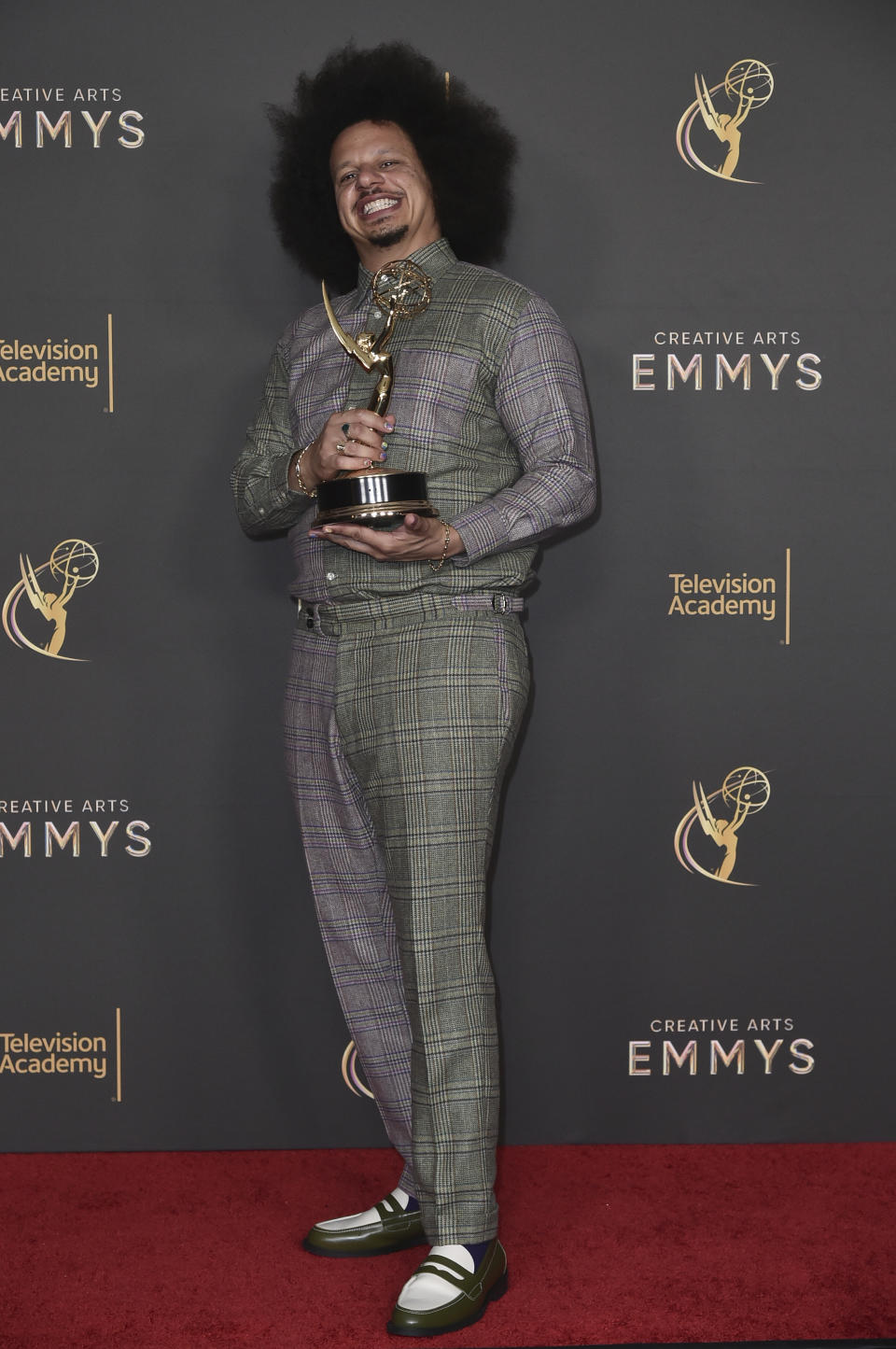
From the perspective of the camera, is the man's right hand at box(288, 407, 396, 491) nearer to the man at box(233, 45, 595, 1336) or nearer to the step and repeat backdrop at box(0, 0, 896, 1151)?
the man at box(233, 45, 595, 1336)

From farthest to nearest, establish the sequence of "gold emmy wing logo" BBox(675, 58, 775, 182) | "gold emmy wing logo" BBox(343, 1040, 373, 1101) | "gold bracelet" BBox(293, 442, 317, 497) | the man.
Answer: "gold emmy wing logo" BBox(343, 1040, 373, 1101) → "gold emmy wing logo" BBox(675, 58, 775, 182) → "gold bracelet" BBox(293, 442, 317, 497) → the man

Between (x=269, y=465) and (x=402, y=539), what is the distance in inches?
19.9

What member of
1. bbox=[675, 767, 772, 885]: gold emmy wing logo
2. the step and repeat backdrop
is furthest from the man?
bbox=[675, 767, 772, 885]: gold emmy wing logo

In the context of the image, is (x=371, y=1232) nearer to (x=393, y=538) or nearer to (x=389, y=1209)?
(x=389, y=1209)

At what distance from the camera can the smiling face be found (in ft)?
7.05

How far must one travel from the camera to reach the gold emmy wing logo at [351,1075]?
8.56ft

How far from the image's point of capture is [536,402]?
6.76 feet

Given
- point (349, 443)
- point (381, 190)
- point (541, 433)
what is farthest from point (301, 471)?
point (381, 190)

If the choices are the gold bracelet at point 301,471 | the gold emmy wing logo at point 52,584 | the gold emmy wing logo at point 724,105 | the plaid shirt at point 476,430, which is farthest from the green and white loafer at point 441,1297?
the gold emmy wing logo at point 724,105

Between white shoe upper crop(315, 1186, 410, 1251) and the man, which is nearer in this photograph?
the man

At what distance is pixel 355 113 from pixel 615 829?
1.53 m

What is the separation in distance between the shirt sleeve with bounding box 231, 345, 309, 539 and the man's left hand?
0.30 m

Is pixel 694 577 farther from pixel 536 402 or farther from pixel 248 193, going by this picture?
pixel 248 193

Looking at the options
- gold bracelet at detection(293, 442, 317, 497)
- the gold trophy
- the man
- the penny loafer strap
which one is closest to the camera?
the gold trophy
